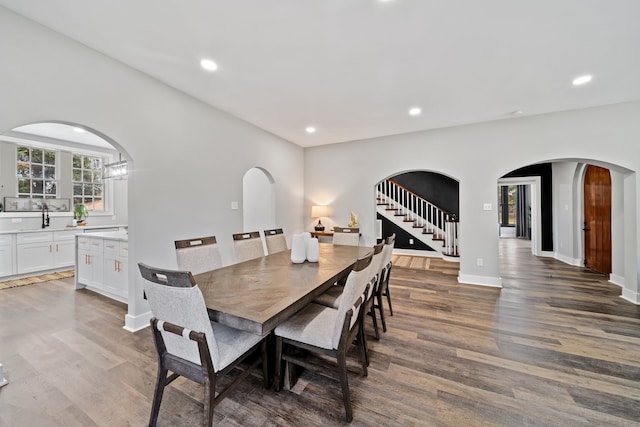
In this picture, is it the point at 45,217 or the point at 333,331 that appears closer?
the point at 333,331

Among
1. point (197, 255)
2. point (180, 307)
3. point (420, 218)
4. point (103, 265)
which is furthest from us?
point (420, 218)

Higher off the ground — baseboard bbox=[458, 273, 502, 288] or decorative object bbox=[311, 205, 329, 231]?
decorative object bbox=[311, 205, 329, 231]

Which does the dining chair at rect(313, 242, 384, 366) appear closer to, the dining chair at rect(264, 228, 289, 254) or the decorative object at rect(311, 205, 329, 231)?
the dining chair at rect(264, 228, 289, 254)

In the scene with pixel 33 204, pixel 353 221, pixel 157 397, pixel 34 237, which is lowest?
pixel 157 397

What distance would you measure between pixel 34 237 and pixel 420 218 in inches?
337

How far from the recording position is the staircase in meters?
6.46

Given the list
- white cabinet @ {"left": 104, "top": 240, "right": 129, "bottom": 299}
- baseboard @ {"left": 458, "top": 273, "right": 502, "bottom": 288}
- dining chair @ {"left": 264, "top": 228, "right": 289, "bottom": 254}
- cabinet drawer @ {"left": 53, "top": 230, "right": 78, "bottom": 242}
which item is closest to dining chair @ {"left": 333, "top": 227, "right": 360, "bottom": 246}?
dining chair @ {"left": 264, "top": 228, "right": 289, "bottom": 254}

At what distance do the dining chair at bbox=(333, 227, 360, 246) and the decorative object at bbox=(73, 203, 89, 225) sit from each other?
5.46m

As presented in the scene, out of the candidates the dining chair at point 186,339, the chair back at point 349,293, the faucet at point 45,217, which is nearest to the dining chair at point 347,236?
the chair back at point 349,293

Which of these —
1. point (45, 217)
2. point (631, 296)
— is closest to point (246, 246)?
point (45, 217)

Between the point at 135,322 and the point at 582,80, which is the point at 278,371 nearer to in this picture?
the point at 135,322

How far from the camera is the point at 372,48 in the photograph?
2355 millimetres

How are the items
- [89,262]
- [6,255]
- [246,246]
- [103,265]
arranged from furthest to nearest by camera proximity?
[6,255], [89,262], [103,265], [246,246]

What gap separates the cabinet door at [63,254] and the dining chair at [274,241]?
186 inches
